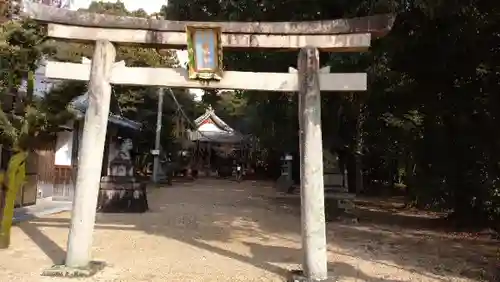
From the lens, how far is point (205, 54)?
6.79 meters

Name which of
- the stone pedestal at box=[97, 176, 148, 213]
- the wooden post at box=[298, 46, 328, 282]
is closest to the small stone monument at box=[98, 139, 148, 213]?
the stone pedestal at box=[97, 176, 148, 213]

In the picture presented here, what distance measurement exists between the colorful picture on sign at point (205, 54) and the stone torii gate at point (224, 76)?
13cm

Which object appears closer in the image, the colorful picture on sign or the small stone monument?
the colorful picture on sign

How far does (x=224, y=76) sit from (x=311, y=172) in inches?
76.7

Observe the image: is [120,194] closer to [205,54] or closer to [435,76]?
[205,54]

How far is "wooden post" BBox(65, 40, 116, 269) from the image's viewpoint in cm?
648

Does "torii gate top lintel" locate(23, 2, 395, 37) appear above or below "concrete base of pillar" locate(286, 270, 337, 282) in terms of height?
above

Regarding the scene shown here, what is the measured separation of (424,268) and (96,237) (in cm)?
620

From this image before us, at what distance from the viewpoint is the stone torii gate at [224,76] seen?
643 cm

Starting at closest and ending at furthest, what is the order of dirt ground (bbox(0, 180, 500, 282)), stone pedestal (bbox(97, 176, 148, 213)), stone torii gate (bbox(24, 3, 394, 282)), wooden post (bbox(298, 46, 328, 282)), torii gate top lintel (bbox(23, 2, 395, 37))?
1. wooden post (bbox(298, 46, 328, 282))
2. stone torii gate (bbox(24, 3, 394, 282))
3. torii gate top lintel (bbox(23, 2, 395, 37))
4. dirt ground (bbox(0, 180, 500, 282))
5. stone pedestal (bbox(97, 176, 148, 213))

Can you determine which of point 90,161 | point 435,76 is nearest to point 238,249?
point 90,161

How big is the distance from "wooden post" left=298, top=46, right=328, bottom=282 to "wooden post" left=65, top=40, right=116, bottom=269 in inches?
115

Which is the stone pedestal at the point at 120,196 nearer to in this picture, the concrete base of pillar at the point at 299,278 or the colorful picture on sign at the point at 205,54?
the colorful picture on sign at the point at 205,54

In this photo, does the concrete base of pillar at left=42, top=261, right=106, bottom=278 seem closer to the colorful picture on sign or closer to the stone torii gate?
the stone torii gate
